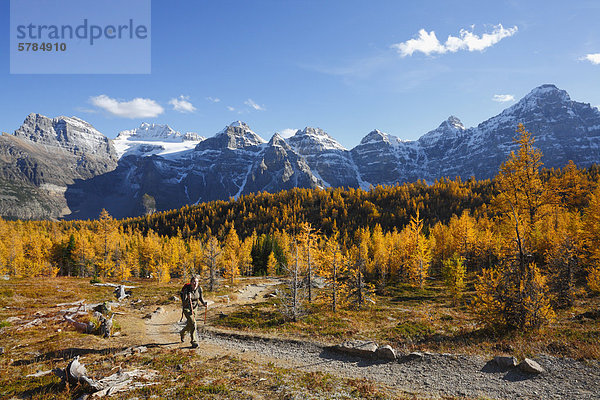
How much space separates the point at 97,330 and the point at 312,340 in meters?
15.2

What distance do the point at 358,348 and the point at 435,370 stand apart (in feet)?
13.7

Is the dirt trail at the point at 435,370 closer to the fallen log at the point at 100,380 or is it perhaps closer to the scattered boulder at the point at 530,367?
the scattered boulder at the point at 530,367

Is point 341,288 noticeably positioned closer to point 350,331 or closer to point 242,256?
point 350,331

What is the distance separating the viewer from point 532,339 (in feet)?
50.8

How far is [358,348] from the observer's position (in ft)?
53.3

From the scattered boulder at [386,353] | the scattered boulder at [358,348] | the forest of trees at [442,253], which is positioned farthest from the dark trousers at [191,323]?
the scattered boulder at [386,353]

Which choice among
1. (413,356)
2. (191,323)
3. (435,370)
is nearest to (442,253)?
(413,356)

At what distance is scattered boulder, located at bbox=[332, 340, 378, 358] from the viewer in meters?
15.8

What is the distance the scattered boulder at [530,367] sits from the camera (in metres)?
12.4

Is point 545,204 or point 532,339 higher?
point 545,204

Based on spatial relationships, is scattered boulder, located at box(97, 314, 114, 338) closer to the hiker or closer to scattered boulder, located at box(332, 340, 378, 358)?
the hiker

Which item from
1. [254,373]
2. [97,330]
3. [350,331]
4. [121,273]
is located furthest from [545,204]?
[121,273]

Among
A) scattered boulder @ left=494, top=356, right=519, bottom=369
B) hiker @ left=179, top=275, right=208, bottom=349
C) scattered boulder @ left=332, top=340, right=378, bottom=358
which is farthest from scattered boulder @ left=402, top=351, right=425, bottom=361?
hiker @ left=179, top=275, right=208, bottom=349

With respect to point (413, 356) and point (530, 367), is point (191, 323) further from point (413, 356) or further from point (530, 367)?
point (530, 367)
